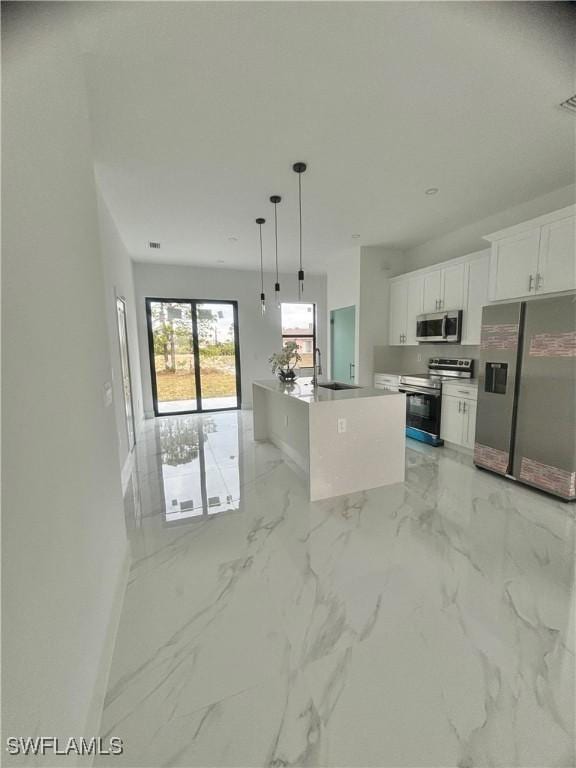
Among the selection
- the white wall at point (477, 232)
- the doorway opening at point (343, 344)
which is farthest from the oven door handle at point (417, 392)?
the white wall at point (477, 232)

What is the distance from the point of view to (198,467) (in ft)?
12.2

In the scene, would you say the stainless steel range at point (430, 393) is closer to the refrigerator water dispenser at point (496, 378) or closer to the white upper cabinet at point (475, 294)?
the white upper cabinet at point (475, 294)

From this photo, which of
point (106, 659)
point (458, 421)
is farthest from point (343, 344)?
point (106, 659)

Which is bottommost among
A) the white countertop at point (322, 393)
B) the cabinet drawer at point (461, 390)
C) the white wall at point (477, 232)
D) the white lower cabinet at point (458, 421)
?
the white lower cabinet at point (458, 421)

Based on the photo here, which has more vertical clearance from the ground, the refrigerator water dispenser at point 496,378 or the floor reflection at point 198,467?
the refrigerator water dispenser at point 496,378

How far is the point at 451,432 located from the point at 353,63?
3.79 m

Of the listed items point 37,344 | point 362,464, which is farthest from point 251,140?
point 362,464

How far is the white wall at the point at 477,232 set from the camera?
332cm

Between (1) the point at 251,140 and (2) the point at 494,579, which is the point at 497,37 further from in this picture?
(2) the point at 494,579

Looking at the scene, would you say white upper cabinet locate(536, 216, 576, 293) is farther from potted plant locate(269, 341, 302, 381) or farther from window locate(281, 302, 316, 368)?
window locate(281, 302, 316, 368)

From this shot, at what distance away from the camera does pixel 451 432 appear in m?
4.02

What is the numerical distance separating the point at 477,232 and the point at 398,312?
1.49 meters

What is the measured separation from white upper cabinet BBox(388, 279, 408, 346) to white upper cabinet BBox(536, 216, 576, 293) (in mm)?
2091

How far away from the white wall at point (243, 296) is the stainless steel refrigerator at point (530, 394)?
14.0 ft
